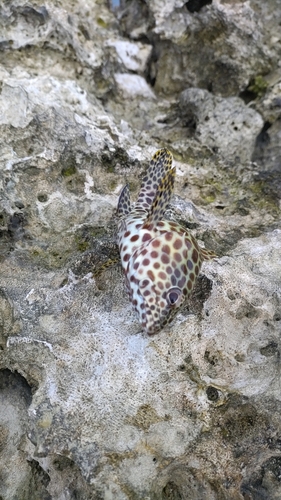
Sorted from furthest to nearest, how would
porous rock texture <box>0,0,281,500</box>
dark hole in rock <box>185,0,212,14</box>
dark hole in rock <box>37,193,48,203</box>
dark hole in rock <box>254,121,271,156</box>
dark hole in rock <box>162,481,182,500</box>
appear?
dark hole in rock <box>185,0,212,14</box>
dark hole in rock <box>254,121,271,156</box>
dark hole in rock <box>37,193,48,203</box>
dark hole in rock <box>162,481,182,500</box>
porous rock texture <box>0,0,281,500</box>

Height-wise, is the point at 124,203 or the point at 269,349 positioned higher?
the point at 124,203

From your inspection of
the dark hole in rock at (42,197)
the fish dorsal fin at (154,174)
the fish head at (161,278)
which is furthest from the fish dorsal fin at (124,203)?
the dark hole in rock at (42,197)

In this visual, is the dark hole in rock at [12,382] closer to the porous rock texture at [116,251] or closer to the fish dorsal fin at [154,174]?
the porous rock texture at [116,251]

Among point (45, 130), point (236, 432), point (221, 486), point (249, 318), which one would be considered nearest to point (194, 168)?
point (45, 130)

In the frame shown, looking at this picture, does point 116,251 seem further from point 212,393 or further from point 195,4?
point 195,4

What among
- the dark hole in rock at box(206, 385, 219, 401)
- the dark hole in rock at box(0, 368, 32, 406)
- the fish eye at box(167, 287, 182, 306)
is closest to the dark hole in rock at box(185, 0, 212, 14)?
the fish eye at box(167, 287, 182, 306)

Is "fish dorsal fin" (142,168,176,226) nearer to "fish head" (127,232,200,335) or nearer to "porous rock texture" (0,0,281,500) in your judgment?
"fish head" (127,232,200,335)

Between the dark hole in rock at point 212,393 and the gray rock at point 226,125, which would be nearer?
the dark hole in rock at point 212,393

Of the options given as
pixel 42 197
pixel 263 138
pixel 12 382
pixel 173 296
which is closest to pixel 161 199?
pixel 173 296
